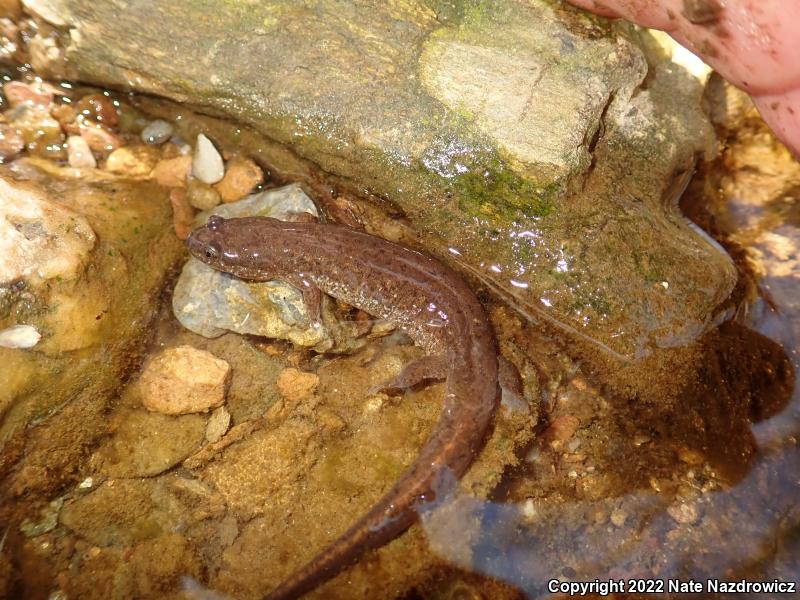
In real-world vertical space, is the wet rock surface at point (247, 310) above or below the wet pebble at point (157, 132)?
below

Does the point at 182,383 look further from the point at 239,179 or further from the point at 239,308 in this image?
the point at 239,179

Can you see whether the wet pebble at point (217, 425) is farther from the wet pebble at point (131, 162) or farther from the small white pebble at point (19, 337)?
the wet pebble at point (131, 162)

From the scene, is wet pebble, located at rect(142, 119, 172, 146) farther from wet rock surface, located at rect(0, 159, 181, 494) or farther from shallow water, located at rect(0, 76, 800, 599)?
shallow water, located at rect(0, 76, 800, 599)

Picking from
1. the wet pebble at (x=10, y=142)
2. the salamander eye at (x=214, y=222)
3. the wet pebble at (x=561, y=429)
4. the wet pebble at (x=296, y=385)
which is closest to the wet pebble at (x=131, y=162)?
the wet pebble at (x=10, y=142)

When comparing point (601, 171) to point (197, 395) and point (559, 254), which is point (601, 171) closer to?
point (559, 254)

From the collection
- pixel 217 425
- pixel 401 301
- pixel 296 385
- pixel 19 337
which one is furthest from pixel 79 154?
pixel 401 301

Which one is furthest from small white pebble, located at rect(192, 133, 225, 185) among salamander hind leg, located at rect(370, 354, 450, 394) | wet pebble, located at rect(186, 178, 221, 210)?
salamander hind leg, located at rect(370, 354, 450, 394)

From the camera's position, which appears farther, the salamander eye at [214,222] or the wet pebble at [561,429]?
the salamander eye at [214,222]
